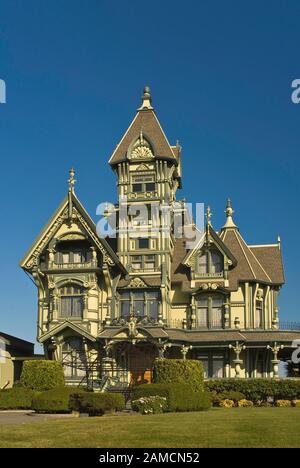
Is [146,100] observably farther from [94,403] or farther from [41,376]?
[94,403]

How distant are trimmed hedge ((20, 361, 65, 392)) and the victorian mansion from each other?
3.88m

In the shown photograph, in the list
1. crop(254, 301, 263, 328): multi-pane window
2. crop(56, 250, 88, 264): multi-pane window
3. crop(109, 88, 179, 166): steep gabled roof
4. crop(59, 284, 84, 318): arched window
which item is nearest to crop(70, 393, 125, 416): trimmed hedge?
crop(59, 284, 84, 318): arched window

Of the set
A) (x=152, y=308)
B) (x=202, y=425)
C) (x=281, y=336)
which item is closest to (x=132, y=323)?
(x=152, y=308)

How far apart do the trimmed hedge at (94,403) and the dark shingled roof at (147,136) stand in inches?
865

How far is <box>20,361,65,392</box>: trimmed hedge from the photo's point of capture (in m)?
37.2

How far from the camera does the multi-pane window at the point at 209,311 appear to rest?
4459 cm

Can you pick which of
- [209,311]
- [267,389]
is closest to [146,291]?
[209,311]

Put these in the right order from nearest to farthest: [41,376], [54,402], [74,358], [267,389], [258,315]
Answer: [54,402]
[267,389]
[41,376]
[74,358]
[258,315]

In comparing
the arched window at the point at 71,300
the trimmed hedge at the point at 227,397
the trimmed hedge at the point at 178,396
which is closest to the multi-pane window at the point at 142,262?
the arched window at the point at 71,300

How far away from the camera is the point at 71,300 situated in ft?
145

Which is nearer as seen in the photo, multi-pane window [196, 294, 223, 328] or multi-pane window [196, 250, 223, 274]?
multi-pane window [196, 294, 223, 328]

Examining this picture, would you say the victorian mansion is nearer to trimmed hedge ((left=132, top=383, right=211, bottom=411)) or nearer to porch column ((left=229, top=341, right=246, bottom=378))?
porch column ((left=229, top=341, right=246, bottom=378))

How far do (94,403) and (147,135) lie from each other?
24.4 m
